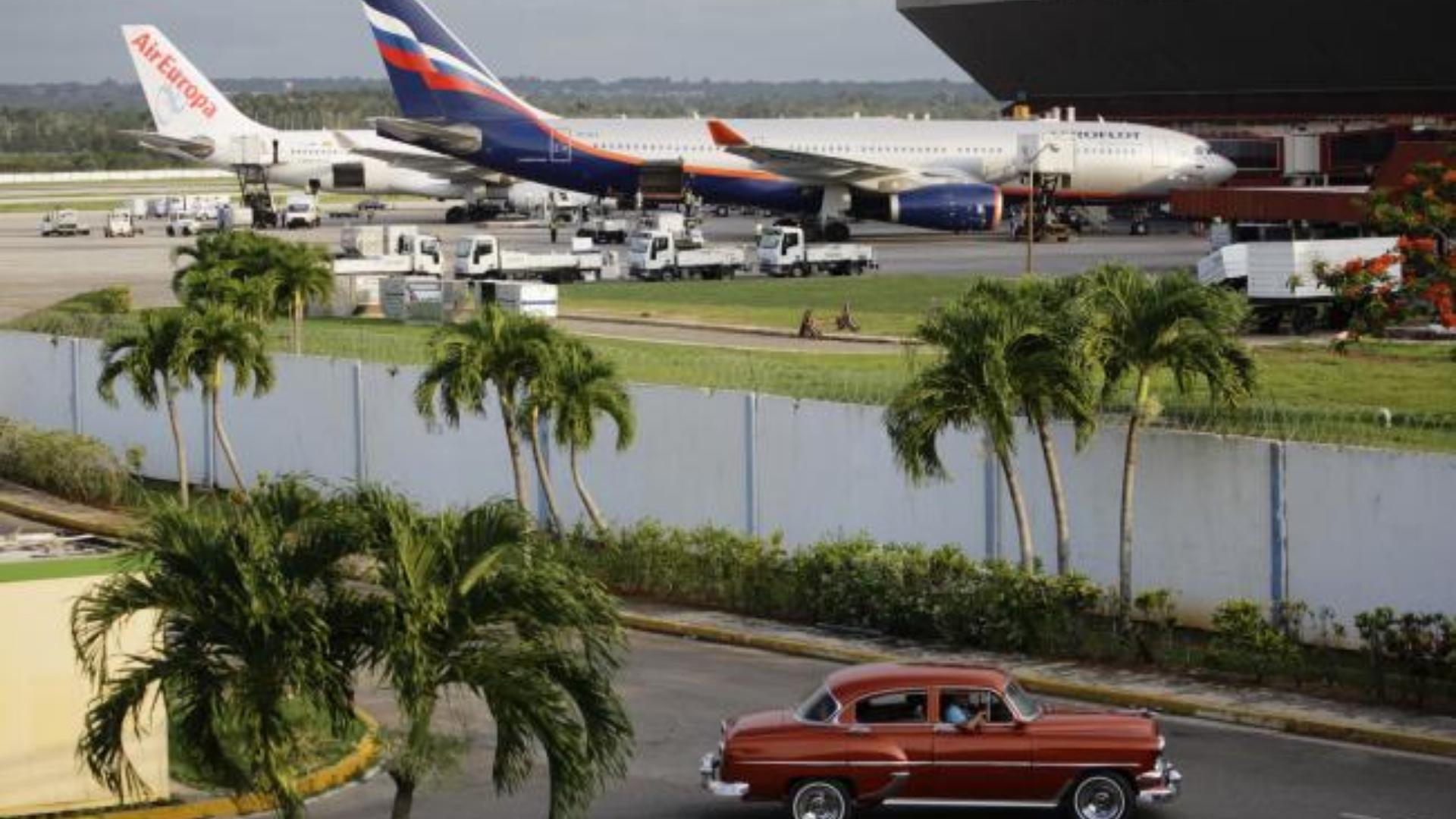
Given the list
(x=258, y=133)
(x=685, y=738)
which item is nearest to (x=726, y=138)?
(x=258, y=133)

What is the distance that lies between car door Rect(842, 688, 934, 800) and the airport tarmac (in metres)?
46.4

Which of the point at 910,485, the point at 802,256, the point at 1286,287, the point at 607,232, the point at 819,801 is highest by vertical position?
the point at 607,232

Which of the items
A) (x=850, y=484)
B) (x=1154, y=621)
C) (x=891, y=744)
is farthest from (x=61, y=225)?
(x=891, y=744)

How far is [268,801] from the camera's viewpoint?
64.6 feet

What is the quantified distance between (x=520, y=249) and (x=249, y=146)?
115 ft

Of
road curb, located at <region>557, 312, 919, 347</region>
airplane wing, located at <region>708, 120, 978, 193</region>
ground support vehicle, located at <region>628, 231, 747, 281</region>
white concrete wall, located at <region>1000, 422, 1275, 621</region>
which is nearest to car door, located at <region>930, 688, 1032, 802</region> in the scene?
white concrete wall, located at <region>1000, 422, 1275, 621</region>

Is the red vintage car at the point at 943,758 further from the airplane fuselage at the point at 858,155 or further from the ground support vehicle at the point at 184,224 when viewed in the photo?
the ground support vehicle at the point at 184,224

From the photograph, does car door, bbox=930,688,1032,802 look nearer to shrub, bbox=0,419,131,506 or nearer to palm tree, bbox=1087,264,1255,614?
palm tree, bbox=1087,264,1255,614

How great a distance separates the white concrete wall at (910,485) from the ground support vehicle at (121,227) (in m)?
67.0

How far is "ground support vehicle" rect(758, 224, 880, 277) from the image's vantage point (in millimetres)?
73688

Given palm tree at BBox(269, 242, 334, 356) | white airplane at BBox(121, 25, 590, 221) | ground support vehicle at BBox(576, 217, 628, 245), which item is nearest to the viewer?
palm tree at BBox(269, 242, 334, 356)

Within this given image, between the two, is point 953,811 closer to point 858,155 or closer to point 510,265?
point 510,265

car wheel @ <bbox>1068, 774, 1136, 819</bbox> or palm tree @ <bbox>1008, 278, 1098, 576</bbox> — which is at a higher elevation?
palm tree @ <bbox>1008, 278, 1098, 576</bbox>

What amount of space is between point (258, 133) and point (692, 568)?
96620mm
